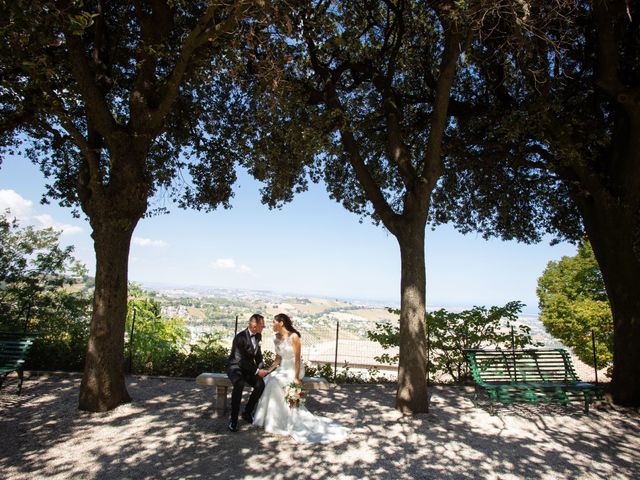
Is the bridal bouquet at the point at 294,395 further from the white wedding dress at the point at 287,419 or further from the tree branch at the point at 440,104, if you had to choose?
the tree branch at the point at 440,104

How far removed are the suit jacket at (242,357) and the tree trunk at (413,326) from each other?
2799 mm

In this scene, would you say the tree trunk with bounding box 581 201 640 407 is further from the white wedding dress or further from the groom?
the groom

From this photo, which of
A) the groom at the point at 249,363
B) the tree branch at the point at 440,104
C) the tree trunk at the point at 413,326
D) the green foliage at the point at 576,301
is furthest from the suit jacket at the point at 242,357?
the green foliage at the point at 576,301

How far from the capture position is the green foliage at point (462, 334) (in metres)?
10.3

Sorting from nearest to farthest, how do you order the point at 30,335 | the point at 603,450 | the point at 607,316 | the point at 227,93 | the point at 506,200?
the point at 603,450 → the point at 30,335 → the point at 227,93 → the point at 506,200 → the point at 607,316

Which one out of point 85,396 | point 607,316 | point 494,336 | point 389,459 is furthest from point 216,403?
point 607,316

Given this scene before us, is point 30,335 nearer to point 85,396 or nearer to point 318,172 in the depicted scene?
point 85,396

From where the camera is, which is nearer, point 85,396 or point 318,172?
point 85,396

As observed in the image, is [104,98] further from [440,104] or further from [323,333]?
[323,333]

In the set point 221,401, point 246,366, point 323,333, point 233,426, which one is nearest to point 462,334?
point 323,333

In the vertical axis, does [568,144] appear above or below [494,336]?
above

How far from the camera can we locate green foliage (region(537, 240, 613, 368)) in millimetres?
29000

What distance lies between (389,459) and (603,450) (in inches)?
128

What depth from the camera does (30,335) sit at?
790 cm
